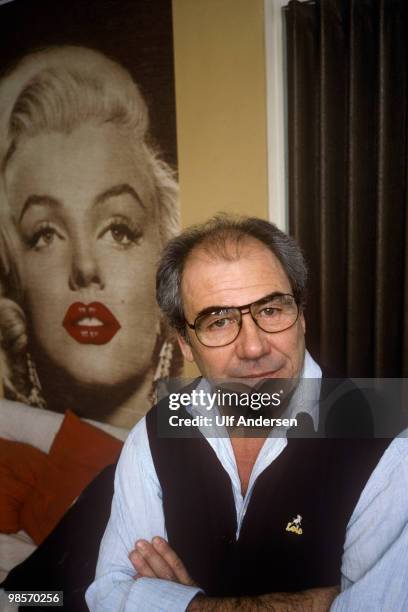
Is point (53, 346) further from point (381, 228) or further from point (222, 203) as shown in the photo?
point (381, 228)

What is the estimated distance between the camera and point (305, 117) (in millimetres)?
1452

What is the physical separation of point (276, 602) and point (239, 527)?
144 millimetres

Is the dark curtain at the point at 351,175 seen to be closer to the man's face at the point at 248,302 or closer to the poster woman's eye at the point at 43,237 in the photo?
the man's face at the point at 248,302

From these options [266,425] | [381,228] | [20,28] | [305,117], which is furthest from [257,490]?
[20,28]

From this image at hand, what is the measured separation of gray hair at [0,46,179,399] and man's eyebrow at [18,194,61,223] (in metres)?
0.12

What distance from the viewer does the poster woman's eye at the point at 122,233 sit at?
1.84 m

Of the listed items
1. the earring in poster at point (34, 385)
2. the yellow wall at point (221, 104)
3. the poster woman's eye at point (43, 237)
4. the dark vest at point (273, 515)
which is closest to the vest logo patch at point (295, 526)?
the dark vest at point (273, 515)

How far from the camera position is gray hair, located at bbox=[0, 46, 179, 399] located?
1.75 m

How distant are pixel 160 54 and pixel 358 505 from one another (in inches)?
63.7

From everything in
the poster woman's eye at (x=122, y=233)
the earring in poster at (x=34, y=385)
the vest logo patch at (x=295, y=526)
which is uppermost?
the poster woman's eye at (x=122, y=233)

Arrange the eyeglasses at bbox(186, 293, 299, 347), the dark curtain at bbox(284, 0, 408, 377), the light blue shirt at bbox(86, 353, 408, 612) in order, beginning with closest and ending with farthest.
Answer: the light blue shirt at bbox(86, 353, 408, 612) → the eyeglasses at bbox(186, 293, 299, 347) → the dark curtain at bbox(284, 0, 408, 377)

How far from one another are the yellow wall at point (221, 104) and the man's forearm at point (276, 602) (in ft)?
3.75

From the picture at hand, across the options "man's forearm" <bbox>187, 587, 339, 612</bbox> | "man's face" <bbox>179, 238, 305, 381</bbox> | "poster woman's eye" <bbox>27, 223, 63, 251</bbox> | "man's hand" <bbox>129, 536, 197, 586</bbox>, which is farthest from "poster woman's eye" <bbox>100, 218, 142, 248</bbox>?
"man's forearm" <bbox>187, 587, 339, 612</bbox>

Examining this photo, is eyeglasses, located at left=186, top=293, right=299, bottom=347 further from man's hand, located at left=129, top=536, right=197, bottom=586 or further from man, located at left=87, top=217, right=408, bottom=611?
man's hand, located at left=129, top=536, right=197, bottom=586
